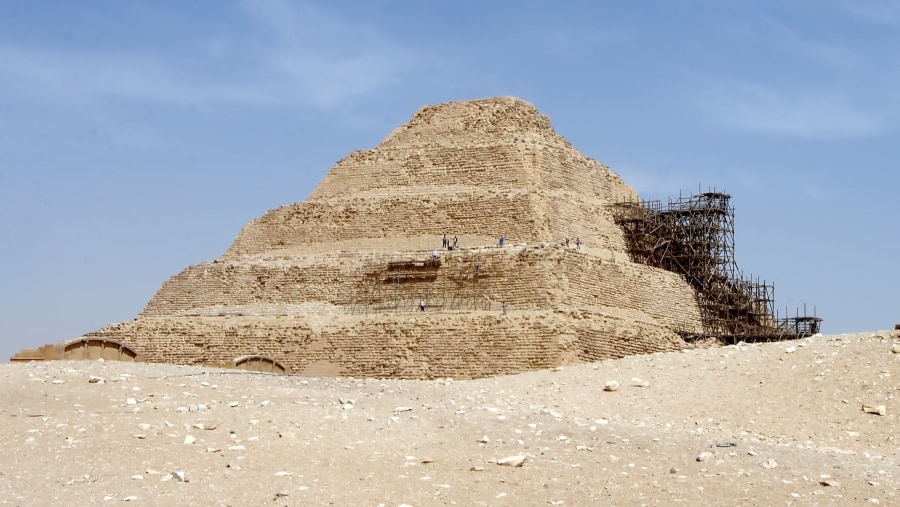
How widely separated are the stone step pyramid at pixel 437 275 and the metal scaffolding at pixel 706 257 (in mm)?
1368

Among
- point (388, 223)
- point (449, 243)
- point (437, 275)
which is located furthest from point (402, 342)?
point (388, 223)

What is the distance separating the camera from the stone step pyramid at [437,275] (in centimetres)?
3978

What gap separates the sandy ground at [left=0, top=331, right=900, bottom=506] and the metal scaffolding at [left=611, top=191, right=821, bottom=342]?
67.4 feet

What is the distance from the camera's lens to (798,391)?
2742cm

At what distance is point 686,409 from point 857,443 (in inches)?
146

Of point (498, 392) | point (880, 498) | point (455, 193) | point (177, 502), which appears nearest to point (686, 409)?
point (498, 392)

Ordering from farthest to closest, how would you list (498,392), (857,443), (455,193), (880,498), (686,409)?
(455,193)
(498,392)
(686,409)
(857,443)
(880,498)

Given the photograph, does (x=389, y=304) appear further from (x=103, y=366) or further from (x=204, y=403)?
(x=204, y=403)

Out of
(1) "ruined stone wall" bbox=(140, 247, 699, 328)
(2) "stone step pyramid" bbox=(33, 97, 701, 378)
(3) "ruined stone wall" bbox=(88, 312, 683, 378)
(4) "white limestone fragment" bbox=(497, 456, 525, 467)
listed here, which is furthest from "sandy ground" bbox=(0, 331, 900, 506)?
(1) "ruined stone wall" bbox=(140, 247, 699, 328)

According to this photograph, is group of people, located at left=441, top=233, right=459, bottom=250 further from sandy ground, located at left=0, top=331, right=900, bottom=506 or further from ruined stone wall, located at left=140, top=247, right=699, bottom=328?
sandy ground, located at left=0, top=331, right=900, bottom=506

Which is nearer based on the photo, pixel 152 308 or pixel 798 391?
pixel 798 391

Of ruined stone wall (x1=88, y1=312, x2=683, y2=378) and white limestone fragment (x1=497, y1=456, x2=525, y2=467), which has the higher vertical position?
ruined stone wall (x1=88, y1=312, x2=683, y2=378)

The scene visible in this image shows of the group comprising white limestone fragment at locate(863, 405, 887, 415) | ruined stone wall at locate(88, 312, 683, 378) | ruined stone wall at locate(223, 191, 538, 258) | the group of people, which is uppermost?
ruined stone wall at locate(223, 191, 538, 258)

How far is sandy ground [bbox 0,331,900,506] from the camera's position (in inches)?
715
